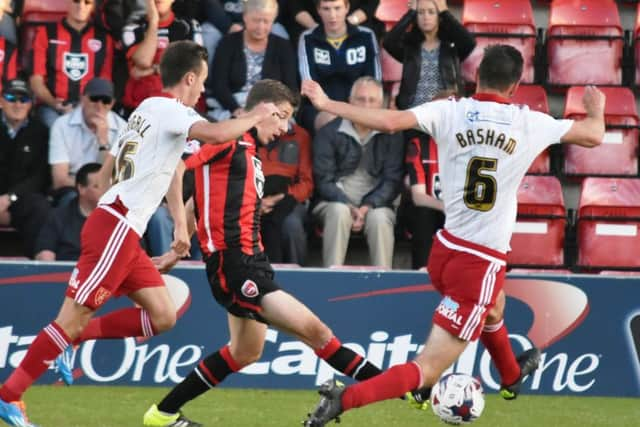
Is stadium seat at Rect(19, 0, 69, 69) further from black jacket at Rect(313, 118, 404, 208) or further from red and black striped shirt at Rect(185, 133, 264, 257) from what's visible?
red and black striped shirt at Rect(185, 133, 264, 257)

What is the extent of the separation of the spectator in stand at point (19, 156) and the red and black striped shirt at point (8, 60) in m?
0.38

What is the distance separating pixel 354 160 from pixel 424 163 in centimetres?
55

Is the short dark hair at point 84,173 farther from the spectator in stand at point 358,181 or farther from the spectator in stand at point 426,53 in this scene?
the spectator in stand at point 426,53

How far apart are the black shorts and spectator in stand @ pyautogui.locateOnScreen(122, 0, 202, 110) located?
160 inches

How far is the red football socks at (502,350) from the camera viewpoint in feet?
25.1

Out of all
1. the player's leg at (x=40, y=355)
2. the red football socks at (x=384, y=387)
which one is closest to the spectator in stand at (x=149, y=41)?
the player's leg at (x=40, y=355)

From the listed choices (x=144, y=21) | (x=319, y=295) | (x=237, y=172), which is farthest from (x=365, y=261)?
(x=237, y=172)

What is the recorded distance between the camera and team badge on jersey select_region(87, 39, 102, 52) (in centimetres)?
1135

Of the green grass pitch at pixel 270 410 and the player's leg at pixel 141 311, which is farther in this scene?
the green grass pitch at pixel 270 410

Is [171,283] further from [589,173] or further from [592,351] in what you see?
[589,173]

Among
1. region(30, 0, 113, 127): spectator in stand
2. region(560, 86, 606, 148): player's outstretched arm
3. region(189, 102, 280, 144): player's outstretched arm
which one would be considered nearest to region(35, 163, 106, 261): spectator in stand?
region(30, 0, 113, 127): spectator in stand

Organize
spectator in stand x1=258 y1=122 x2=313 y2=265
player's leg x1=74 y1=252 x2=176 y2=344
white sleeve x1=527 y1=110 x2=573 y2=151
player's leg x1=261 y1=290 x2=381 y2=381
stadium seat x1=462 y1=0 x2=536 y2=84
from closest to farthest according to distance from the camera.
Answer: white sleeve x1=527 y1=110 x2=573 y2=151 < player's leg x1=261 y1=290 x2=381 y2=381 < player's leg x1=74 y1=252 x2=176 y2=344 < spectator in stand x1=258 y1=122 x2=313 y2=265 < stadium seat x1=462 y1=0 x2=536 y2=84

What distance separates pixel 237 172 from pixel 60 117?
3.79m

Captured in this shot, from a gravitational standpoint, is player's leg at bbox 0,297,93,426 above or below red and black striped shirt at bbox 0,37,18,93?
below
